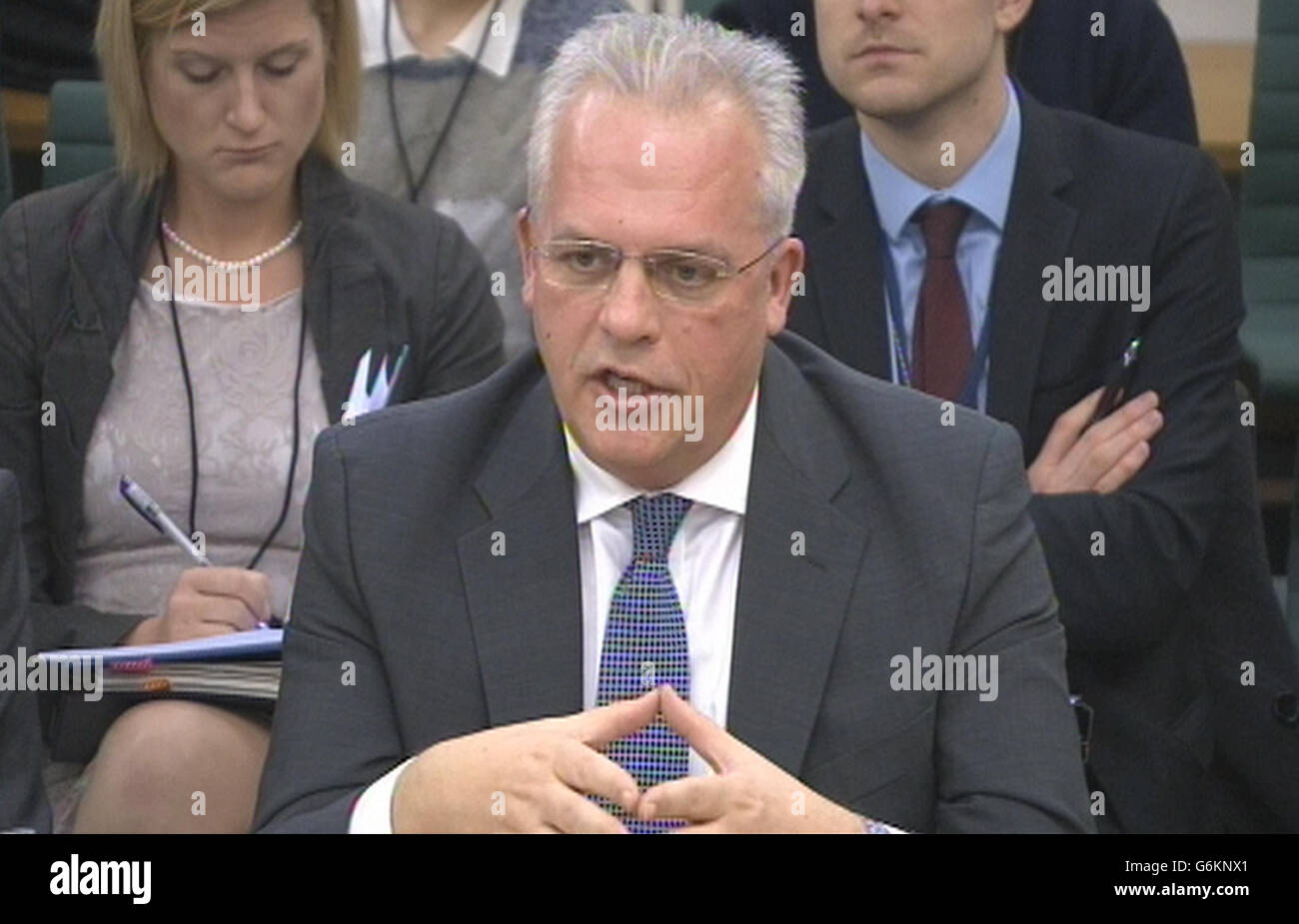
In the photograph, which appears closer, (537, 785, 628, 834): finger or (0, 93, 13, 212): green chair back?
(537, 785, 628, 834): finger

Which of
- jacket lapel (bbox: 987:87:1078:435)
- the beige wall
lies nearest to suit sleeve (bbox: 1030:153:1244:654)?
jacket lapel (bbox: 987:87:1078:435)

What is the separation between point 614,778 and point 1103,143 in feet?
4.93

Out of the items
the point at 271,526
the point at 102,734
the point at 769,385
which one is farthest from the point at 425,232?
the point at 769,385

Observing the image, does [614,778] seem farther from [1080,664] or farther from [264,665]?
[1080,664]

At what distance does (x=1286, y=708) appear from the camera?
2.91 m

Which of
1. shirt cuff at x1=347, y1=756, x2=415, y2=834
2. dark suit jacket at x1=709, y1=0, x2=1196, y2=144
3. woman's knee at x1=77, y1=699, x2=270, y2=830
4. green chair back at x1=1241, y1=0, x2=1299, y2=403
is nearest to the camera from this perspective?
shirt cuff at x1=347, y1=756, x2=415, y2=834

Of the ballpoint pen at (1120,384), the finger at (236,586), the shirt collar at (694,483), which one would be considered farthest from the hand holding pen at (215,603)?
the ballpoint pen at (1120,384)

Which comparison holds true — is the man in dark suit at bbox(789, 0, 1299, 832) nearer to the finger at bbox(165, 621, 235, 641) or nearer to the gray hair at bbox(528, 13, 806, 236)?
the finger at bbox(165, 621, 235, 641)

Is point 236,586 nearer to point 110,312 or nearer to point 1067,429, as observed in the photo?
point 110,312

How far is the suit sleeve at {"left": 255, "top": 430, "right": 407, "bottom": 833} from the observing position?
78.9 inches

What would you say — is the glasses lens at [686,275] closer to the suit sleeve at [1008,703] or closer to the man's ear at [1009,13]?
the suit sleeve at [1008,703]

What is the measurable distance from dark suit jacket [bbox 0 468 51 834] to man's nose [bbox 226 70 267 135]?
0.70 m

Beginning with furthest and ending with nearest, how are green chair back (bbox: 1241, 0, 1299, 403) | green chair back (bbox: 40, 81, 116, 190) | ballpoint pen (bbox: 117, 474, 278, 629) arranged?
green chair back (bbox: 1241, 0, 1299, 403) < green chair back (bbox: 40, 81, 116, 190) < ballpoint pen (bbox: 117, 474, 278, 629)

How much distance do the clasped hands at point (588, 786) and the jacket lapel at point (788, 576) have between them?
12cm
